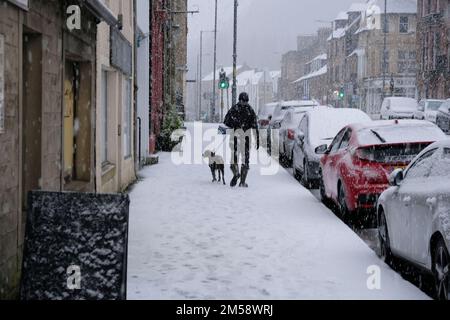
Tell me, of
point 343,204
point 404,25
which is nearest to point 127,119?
point 343,204

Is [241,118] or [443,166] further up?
[241,118]

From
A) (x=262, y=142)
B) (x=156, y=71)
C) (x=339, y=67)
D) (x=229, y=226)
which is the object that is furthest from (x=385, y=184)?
(x=339, y=67)

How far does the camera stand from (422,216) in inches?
260

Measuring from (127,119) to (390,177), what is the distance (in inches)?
362

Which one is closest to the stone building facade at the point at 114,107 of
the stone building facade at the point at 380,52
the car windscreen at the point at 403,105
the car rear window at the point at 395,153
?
the car rear window at the point at 395,153

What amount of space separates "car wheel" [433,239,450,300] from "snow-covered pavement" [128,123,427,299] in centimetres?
37

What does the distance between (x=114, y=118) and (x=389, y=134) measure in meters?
5.28

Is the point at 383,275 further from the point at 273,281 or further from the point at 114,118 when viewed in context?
the point at 114,118

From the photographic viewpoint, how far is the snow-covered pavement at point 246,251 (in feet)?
21.9

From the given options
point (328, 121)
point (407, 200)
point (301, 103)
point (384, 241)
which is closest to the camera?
point (407, 200)

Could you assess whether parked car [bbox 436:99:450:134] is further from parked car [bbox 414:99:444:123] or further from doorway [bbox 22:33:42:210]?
doorway [bbox 22:33:42:210]

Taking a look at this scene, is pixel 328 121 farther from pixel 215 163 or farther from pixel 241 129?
pixel 215 163

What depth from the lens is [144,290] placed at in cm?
657

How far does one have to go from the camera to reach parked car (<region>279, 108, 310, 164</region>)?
20.3 metres
